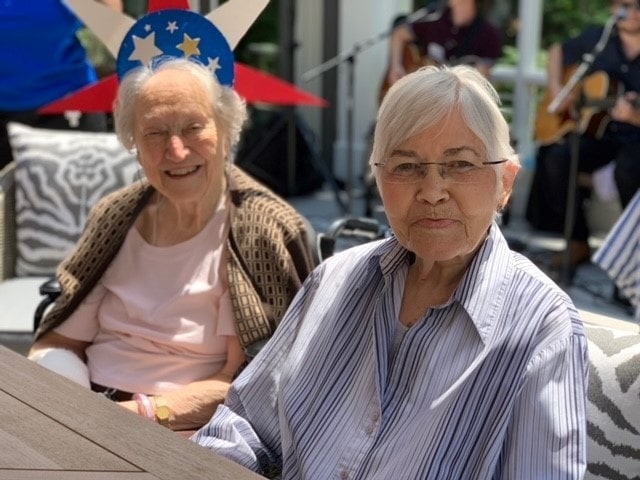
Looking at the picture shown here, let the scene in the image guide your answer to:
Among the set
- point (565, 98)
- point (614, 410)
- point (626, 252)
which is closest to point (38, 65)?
point (626, 252)

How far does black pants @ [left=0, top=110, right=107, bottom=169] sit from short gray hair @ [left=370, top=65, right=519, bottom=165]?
2.52m

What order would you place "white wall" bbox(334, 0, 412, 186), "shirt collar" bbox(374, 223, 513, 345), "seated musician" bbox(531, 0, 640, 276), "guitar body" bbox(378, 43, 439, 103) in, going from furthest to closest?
"white wall" bbox(334, 0, 412, 186)
"guitar body" bbox(378, 43, 439, 103)
"seated musician" bbox(531, 0, 640, 276)
"shirt collar" bbox(374, 223, 513, 345)

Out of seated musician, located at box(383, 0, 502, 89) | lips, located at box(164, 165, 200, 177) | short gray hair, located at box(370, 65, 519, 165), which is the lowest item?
seated musician, located at box(383, 0, 502, 89)

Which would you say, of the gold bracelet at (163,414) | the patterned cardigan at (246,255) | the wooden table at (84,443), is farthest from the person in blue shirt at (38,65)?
the wooden table at (84,443)

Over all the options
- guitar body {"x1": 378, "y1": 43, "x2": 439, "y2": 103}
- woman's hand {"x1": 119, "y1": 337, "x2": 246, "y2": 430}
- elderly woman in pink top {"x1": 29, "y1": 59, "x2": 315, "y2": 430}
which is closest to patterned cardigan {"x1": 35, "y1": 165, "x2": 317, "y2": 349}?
elderly woman in pink top {"x1": 29, "y1": 59, "x2": 315, "y2": 430}

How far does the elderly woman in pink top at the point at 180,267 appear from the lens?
2.03m

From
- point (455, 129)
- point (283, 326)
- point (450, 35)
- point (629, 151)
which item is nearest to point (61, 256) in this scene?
point (283, 326)

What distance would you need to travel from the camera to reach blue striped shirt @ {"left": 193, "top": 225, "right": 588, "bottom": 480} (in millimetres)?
1331

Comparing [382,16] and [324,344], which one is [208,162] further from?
[382,16]

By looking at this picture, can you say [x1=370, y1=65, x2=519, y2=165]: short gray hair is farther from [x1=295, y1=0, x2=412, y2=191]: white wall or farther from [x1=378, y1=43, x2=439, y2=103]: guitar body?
[x1=295, y1=0, x2=412, y2=191]: white wall

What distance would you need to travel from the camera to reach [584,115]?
4715mm

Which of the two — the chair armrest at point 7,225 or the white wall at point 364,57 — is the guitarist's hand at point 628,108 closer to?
the white wall at point 364,57

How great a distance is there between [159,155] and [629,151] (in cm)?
295

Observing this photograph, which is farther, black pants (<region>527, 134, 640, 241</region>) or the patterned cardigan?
black pants (<region>527, 134, 640, 241</region>)
